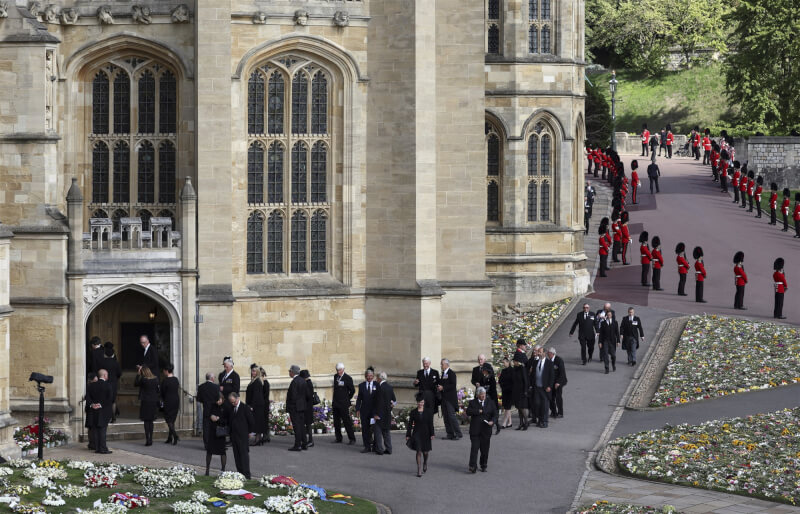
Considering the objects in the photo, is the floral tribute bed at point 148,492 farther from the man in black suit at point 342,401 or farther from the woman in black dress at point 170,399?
the man in black suit at point 342,401

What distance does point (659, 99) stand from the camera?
105188 mm

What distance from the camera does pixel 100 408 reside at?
3131cm

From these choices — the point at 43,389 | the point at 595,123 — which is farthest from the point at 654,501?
the point at 595,123

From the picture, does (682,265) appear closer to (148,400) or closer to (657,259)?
(657,259)

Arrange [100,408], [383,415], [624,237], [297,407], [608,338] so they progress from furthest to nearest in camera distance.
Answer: [624,237] < [608,338] < [297,407] < [383,415] < [100,408]

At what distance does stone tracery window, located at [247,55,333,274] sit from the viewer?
36062 millimetres

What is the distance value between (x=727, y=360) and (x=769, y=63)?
39911 millimetres

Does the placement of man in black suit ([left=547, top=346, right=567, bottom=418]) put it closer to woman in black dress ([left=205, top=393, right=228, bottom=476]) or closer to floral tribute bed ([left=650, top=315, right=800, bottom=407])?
floral tribute bed ([left=650, top=315, right=800, bottom=407])

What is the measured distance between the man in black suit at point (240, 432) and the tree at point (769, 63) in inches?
1993

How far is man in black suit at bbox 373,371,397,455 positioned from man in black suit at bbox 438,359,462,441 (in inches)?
64.3

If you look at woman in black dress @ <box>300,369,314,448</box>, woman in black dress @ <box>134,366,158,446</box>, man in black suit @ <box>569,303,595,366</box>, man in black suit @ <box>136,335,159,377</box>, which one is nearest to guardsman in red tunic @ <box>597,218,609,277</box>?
man in black suit @ <box>569,303,595,366</box>

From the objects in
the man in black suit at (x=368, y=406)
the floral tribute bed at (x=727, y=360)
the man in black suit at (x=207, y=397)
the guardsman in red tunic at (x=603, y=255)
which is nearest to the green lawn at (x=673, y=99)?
the guardsman in red tunic at (x=603, y=255)

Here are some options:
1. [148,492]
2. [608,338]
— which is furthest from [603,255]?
[148,492]

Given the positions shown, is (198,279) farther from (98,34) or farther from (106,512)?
(106,512)
